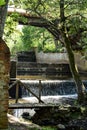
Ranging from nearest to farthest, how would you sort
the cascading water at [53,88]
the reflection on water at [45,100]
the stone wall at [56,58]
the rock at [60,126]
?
the rock at [60,126], the reflection on water at [45,100], the cascading water at [53,88], the stone wall at [56,58]

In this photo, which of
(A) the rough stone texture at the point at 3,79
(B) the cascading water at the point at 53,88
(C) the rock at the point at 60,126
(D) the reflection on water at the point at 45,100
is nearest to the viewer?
(A) the rough stone texture at the point at 3,79

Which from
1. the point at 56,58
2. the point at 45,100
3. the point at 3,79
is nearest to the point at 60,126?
the point at 3,79

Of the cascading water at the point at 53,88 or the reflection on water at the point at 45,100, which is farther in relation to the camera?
the cascading water at the point at 53,88

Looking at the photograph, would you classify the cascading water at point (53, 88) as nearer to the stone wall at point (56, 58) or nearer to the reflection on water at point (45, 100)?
the reflection on water at point (45, 100)

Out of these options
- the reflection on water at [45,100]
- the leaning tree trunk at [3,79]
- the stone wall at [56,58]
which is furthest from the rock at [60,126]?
the stone wall at [56,58]

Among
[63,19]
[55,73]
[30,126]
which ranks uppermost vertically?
[63,19]

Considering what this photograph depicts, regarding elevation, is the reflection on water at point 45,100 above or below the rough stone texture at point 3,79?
below

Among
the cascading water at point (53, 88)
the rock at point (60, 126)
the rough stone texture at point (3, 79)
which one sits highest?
the rough stone texture at point (3, 79)

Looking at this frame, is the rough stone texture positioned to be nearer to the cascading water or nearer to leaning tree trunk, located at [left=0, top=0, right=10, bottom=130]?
leaning tree trunk, located at [left=0, top=0, right=10, bottom=130]

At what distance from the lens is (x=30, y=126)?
9469 millimetres

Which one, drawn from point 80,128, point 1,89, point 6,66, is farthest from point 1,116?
point 80,128

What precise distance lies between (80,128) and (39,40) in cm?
3056

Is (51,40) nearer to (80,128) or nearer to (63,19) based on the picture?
(63,19)

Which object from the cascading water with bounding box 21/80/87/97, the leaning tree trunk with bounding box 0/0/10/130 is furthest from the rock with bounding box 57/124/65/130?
the cascading water with bounding box 21/80/87/97
